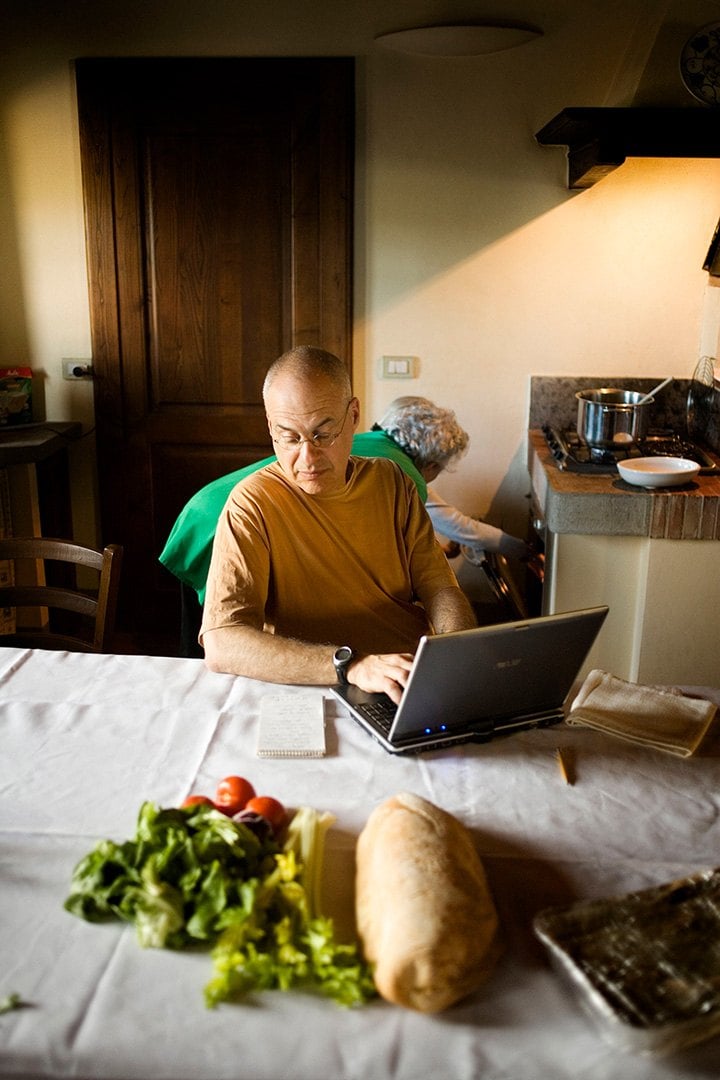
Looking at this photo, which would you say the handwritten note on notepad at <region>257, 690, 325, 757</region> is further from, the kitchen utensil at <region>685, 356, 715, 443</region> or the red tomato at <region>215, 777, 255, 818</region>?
the kitchen utensil at <region>685, 356, 715, 443</region>

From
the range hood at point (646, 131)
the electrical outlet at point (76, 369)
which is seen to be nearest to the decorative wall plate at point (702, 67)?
the range hood at point (646, 131)

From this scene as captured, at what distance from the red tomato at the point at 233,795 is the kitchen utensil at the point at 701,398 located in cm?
244

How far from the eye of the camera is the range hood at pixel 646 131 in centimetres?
277

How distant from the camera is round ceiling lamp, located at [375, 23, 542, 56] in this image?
316 cm

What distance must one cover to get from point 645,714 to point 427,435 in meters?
1.43

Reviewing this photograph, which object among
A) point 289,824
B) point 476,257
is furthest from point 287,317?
point 289,824

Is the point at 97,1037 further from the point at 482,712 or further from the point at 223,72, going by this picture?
the point at 223,72

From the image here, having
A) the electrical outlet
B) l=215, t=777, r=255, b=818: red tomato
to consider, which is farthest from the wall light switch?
l=215, t=777, r=255, b=818: red tomato

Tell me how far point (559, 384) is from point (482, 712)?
2.20 metres

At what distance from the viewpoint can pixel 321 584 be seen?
2.05 m

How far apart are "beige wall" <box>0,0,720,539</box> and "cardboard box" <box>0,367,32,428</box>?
0.26 feet

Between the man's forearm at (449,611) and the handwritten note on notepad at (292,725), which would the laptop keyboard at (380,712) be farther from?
the man's forearm at (449,611)

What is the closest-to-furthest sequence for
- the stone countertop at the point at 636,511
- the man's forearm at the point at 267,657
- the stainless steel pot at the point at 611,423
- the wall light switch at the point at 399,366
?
the man's forearm at the point at 267,657
the stone countertop at the point at 636,511
the stainless steel pot at the point at 611,423
the wall light switch at the point at 399,366

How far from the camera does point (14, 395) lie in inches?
140
